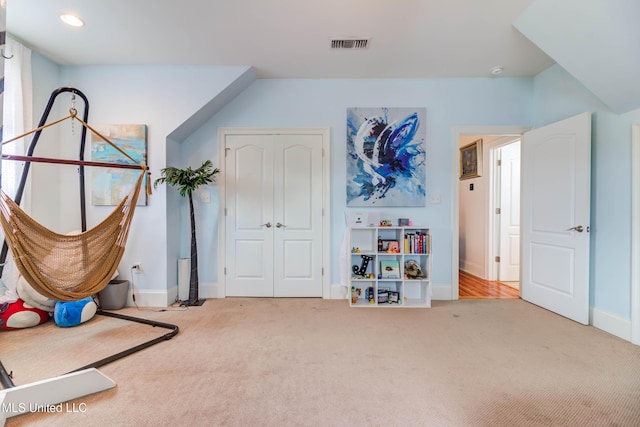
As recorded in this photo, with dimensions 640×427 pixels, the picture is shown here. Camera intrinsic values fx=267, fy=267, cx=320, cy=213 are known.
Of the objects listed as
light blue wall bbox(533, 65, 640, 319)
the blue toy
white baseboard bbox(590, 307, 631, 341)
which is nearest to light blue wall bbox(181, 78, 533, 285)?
light blue wall bbox(533, 65, 640, 319)

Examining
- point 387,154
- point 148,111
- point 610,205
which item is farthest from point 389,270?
point 148,111

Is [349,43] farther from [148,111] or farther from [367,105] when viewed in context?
[148,111]

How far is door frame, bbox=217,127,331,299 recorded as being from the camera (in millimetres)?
3307

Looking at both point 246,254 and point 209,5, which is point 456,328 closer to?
point 246,254

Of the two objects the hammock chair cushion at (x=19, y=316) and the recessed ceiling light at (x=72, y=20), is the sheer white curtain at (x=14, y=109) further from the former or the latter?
the recessed ceiling light at (x=72, y=20)

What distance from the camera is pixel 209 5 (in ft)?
6.96

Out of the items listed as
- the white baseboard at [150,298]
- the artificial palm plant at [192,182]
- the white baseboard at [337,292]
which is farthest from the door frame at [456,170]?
the white baseboard at [150,298]

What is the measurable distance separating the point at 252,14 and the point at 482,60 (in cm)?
243

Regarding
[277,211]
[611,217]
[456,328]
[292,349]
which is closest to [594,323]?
[611,217]

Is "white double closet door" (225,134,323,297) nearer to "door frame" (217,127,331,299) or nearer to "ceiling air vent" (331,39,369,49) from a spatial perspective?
"door frame" (217,127,331,299)

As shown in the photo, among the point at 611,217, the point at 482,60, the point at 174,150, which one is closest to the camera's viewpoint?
the point at 611,217

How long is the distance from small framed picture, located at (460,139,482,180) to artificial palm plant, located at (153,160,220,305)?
4072 millimetres

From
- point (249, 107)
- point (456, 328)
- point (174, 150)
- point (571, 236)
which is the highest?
point (249, 107)

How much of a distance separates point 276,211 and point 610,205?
10.9ft
